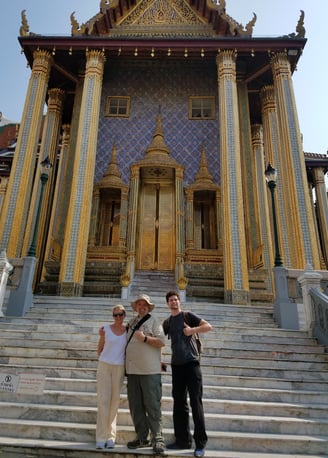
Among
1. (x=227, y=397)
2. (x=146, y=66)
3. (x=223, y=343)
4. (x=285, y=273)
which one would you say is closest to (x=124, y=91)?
(x=146, y=66)

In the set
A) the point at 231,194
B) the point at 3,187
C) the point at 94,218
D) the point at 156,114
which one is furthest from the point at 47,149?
the point at 3,187

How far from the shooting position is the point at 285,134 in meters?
11.6

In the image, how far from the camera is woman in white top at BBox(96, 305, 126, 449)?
334cm

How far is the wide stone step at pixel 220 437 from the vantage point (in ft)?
11.8

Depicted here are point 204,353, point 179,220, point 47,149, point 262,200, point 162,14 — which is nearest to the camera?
point 204,353

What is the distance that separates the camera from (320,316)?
662cm

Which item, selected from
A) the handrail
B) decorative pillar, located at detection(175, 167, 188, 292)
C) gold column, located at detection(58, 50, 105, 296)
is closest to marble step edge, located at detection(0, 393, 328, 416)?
the handrail

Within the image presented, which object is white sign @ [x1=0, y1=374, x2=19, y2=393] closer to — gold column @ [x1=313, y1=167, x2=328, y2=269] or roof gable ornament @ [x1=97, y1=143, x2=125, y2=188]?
roof gable ornament @ [x1=97, y1=143, x2=125, y2=188]

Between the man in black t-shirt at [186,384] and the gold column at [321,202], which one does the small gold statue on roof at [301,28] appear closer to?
the gold column at [321,202]

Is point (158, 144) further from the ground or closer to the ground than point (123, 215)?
further from the ground

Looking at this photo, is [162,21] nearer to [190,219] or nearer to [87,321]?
[190,219]

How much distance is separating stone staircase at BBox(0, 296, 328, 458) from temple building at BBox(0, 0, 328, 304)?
3.57 meters

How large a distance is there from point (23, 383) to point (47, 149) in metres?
11.8

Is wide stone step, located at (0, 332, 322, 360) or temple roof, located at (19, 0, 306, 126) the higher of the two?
temple roof, located at (19, 0, 306, 126)
